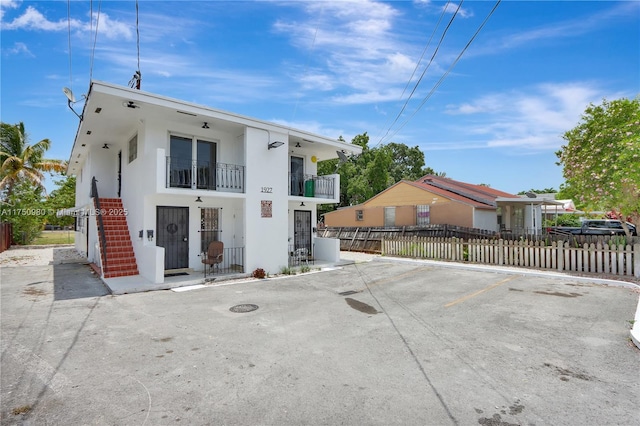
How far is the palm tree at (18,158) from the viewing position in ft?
80.0

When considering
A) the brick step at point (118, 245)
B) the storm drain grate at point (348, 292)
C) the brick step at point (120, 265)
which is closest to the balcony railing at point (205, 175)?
the brick step at point (118, 245)

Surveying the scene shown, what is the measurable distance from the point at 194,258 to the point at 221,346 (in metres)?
7.68

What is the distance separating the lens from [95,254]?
14.3 meters

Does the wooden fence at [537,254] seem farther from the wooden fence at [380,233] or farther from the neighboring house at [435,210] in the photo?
the neighboring house at [435,210]

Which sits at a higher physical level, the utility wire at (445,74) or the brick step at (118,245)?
the utility wire at (445,74)

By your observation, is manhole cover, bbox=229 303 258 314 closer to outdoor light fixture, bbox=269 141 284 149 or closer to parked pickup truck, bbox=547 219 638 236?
outdoor light fixture, bbox=269 141 284 149

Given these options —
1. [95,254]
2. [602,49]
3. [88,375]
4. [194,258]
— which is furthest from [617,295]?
[95,254]

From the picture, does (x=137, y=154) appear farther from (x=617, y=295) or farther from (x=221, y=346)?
(x=617, y=295)

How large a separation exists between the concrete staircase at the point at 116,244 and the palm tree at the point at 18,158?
1771cm

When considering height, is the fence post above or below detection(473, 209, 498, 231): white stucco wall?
below

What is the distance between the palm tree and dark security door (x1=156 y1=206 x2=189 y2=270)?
21091mm

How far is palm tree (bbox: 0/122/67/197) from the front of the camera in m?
24.4

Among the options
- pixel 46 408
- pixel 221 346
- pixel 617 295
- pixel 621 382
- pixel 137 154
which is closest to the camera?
pixel 46 408

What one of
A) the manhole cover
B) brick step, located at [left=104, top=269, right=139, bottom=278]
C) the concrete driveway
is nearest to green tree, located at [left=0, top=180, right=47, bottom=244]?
brick step, located at [left=104, top=269, right=139, bottom=278]
